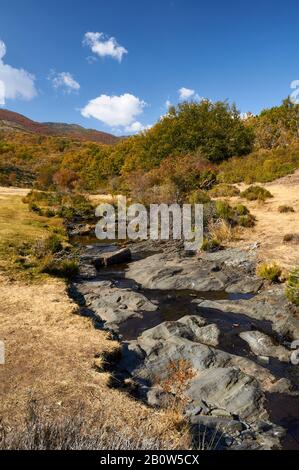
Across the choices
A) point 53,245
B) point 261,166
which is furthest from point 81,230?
point 261,166

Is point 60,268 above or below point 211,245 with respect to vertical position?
below

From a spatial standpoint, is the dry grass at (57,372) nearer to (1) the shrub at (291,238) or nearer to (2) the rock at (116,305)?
(2) the rock at (116,305)

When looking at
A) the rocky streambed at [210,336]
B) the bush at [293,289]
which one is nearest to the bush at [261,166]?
the rocky streambed at [210,336]

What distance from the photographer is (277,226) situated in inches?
772

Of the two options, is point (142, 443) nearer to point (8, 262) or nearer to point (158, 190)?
point (8, 262)

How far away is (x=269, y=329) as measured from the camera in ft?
33.8

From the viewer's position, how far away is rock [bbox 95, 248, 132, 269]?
17453mm

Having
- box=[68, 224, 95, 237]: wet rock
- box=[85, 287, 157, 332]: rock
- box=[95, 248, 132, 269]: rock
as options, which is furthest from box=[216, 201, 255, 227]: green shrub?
box=[85, 287, 157, 332]: rock

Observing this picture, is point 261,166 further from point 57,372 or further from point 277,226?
point 57,372

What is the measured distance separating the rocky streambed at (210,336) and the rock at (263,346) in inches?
0.9

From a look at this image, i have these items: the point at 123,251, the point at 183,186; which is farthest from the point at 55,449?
the point at 183,186

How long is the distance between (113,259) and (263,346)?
9.71 meters

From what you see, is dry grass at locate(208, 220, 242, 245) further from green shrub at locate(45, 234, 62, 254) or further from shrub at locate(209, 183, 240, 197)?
shrub at locate(209, 183, 240, 197)

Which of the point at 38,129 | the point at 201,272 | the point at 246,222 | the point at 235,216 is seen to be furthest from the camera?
the point at 38,129
